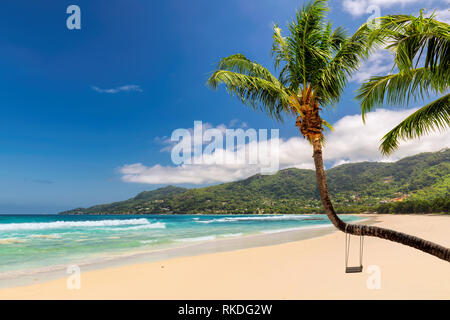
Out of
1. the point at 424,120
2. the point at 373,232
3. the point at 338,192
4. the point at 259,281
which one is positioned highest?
the point at 424,120

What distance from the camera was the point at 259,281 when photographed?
5574mm

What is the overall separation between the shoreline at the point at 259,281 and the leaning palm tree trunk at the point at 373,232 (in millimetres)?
2065

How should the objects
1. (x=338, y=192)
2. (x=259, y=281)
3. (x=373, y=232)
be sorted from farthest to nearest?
(x=338, y=192) < (x=259, y=281) < (x=373, y=232)

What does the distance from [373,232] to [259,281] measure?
130 inches

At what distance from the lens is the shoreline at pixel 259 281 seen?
4711mm

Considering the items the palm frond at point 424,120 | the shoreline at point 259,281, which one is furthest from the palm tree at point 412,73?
the shoreline at point 259,281

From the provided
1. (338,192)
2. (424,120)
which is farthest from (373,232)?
(338,192)

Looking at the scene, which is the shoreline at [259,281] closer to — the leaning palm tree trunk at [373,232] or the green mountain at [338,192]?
the leaning palm tree trunk at [373,232]

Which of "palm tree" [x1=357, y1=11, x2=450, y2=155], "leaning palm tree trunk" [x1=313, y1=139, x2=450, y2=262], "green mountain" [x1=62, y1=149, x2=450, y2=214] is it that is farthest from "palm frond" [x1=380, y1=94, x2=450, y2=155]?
"green mountain" [x1=62, y1=149, x2=450, y2=214]

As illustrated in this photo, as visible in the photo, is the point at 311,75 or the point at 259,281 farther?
the point at 259,281

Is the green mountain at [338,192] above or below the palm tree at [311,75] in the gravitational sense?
below

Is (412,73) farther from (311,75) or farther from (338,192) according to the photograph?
(338,192)

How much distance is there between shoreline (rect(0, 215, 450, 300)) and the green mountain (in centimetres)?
3911
